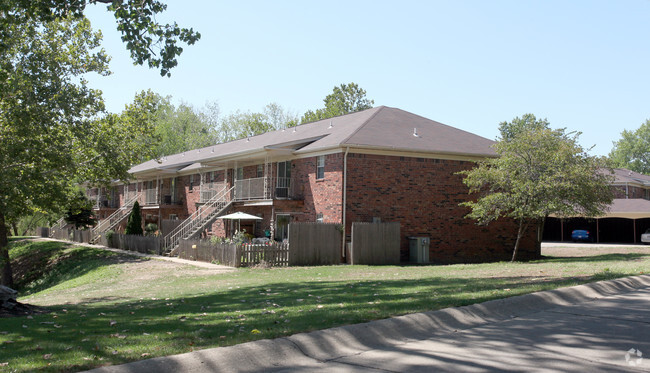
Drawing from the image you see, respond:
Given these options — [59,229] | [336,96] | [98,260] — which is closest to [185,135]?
[336,96]

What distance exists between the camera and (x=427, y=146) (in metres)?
25.6

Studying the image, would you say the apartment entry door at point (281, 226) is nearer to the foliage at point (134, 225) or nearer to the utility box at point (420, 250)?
the utility box at point (420, 250)

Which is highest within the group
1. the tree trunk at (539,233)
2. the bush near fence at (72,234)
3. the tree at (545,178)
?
the tree at (545,178)

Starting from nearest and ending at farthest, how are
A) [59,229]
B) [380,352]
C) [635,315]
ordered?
[380,352] < [635,315] < [59,229]

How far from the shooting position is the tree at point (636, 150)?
300 ft

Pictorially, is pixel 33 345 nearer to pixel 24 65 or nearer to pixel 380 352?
pixel 380 352

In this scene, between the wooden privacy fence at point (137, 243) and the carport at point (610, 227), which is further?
the carport at point (610, 227)

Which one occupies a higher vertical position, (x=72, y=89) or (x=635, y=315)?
(x=72, y=89)

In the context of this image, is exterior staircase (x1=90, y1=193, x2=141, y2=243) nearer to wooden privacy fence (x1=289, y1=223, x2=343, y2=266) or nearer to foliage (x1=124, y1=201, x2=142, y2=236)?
foliage (x1=124, y1=201, x2=142, y2=236)

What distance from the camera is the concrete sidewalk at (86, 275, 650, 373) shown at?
19.0 feet

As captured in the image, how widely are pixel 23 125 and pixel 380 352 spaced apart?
14373mm

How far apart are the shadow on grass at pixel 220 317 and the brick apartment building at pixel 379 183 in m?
11.4

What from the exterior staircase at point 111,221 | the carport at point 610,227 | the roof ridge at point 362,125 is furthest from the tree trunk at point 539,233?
the exterior staircase at point 111,221

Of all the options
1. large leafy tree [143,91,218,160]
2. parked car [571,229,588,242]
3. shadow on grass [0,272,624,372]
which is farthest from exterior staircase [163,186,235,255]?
large leafy tree [143,91,218,160]
